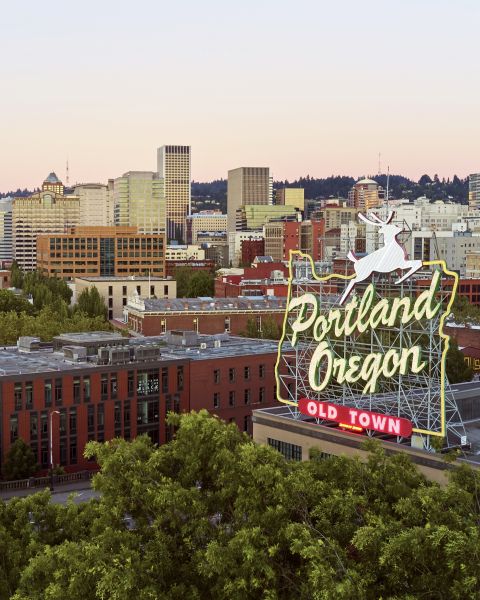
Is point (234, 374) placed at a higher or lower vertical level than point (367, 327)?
lower

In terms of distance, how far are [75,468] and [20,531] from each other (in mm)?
43149

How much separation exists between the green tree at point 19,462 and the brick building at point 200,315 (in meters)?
69.7

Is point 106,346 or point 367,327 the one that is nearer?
point 367,327

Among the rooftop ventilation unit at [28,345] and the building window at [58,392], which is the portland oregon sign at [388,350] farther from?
the rooftop ventilation unit at [28,345]

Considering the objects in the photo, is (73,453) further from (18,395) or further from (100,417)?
(18,395)

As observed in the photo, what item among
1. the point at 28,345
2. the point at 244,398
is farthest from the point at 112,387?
the point at 28,345

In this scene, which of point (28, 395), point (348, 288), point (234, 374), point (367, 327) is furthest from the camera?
point (234, 374)

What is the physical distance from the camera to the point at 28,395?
89562 millimetres

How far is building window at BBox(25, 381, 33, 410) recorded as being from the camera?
89.4 metres

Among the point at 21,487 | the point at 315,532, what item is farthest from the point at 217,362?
the point at 315,532

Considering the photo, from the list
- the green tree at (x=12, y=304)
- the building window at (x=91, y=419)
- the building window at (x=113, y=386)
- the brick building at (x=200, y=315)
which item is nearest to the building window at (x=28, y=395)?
the building window at (x=91, y=419)

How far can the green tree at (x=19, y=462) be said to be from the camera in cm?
8562

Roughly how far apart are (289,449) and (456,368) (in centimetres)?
6109

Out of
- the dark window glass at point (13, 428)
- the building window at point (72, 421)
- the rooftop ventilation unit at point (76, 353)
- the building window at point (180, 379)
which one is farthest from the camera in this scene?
the building window at point (180, 379)
